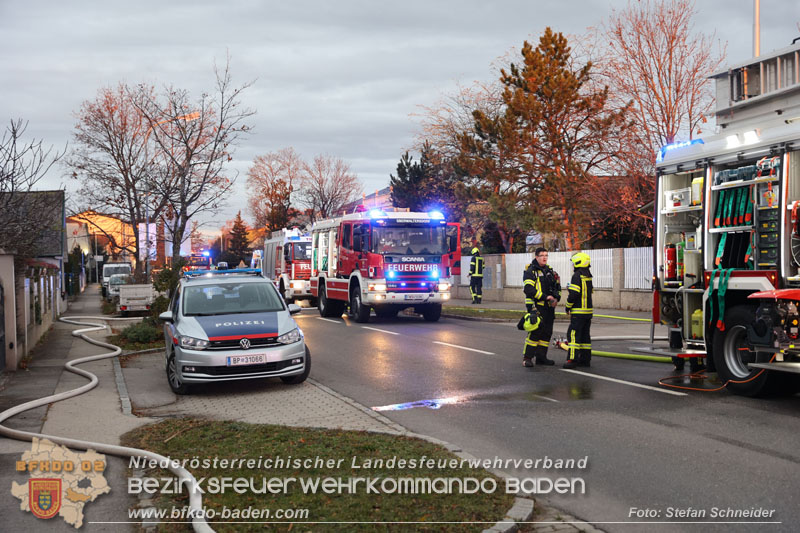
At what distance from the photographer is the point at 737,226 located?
31.4 ft

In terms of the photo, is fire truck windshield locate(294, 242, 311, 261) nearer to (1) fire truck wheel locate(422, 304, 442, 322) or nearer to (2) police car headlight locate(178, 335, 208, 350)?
(1) fire truck wheel locate(422, 304, 442, 322)

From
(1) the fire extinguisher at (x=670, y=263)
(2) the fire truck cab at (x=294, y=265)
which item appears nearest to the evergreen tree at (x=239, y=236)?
(2) the fire truck cab at (x=294, y=265)

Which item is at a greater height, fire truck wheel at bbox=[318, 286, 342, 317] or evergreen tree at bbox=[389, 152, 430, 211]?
evergreen tree at bbox=[389, 152, 430, 211]

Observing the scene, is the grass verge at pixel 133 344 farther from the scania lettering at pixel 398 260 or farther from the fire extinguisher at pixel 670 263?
the fire extinguisher at pixel 670 263

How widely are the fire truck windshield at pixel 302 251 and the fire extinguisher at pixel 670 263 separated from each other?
21836 mm

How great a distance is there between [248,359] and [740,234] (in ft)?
21.2

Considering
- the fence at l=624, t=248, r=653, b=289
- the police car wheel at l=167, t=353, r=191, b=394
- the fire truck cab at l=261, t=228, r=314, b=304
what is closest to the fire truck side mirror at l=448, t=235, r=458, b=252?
the fence at l=624, t=248, r=653, b=289

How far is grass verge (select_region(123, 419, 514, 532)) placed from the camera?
195 inches

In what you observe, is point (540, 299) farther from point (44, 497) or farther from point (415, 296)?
point (415, 296)

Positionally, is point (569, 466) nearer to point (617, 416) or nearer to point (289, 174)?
point (617, 416)

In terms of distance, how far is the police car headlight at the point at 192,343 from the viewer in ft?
33.9

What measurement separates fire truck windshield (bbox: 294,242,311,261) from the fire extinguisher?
21836mm

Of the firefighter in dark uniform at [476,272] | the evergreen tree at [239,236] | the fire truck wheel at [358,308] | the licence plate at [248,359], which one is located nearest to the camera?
the licence plate at [248,359]

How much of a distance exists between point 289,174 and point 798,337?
65.4 m
